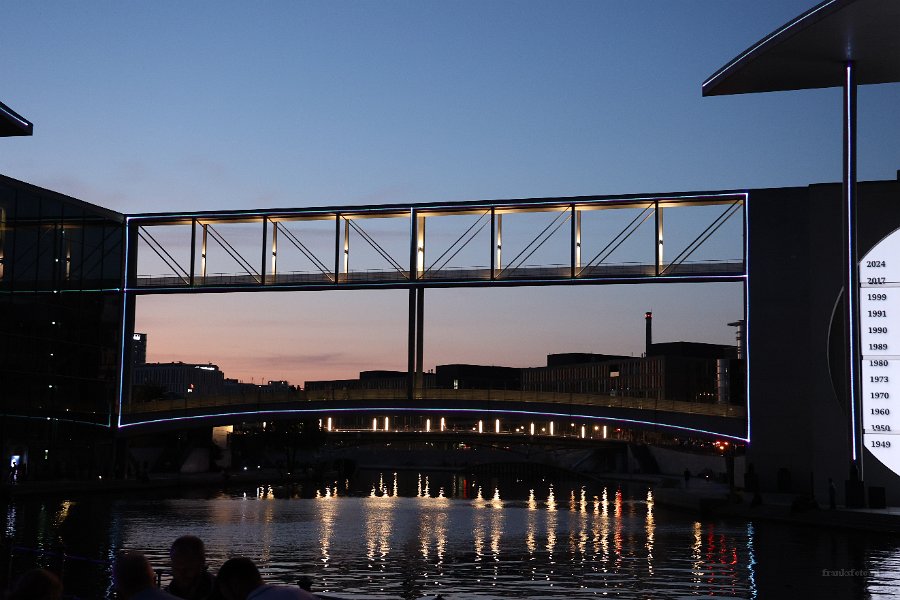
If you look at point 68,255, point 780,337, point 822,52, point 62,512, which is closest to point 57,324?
point 68,255

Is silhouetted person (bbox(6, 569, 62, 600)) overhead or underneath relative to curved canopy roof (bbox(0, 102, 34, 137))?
underneath

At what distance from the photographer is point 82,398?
2795 inches

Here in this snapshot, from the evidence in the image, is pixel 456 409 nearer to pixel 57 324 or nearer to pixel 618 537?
pixel 57 324

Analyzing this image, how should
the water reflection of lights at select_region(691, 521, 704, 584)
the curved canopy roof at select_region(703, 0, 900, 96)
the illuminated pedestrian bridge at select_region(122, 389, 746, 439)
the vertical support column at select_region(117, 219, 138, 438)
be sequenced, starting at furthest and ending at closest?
the vertical support column at select_region(117, 219, 138, 438), the illuminated pedestrian bridge at select_region(122, 389, 746, 439), the curved canopy roof at select_region(703, 0, 900, 96), the water reflection of lights at select_region(691, 521, 704, 584)

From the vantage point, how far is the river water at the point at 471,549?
28562 millimetres

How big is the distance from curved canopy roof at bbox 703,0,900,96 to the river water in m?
18.8

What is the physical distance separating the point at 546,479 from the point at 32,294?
105090 millimetres

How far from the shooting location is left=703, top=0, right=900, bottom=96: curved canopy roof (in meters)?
45.2

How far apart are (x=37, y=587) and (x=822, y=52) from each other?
151 ft

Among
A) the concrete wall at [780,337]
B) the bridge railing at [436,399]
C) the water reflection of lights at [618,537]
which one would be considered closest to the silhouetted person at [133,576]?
the water reflection of lights at [618,537]

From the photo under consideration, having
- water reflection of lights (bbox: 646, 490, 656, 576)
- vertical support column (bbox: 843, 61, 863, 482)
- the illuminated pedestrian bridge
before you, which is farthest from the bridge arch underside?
vertical support column (bbox: 843, 61, 863, 482)

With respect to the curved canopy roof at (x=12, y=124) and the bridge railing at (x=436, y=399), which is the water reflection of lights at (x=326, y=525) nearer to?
the bridge railing at (x=436, y=399)

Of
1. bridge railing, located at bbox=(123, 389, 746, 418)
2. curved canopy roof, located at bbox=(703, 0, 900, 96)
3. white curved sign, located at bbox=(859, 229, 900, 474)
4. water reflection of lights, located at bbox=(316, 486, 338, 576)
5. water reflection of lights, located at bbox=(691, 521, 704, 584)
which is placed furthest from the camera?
bridge railing, located at bbox=(123, 389, 746, 418)

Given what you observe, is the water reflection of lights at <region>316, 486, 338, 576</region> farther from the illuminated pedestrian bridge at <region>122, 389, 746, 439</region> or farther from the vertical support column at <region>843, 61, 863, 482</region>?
the vertical support column at <region>843, 61, 863, 482</region>
